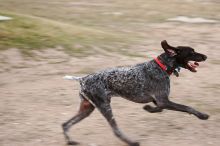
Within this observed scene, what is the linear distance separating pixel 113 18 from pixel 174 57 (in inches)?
519

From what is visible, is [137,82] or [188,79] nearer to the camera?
[137,82]

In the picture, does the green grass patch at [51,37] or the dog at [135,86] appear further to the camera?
the green grass patch at [51,37]

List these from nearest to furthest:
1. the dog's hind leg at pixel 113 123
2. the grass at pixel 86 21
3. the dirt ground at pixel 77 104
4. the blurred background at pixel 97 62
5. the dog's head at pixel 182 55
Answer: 1. the dog's hind leg at pixel 113 123
2. the dog's head at pixel 182 55
3. the dirt ground at pixel 77 104
4. the blurred background at pixel 97 62
5. the grass at pixel 86 21

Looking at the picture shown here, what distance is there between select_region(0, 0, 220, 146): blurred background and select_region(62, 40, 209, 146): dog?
483 millimetres

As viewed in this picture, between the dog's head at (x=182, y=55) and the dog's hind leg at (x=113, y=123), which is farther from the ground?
the dog's head at (x=182, y=55)

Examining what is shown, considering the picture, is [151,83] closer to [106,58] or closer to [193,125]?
[193,125]

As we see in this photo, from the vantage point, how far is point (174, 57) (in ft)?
24.0

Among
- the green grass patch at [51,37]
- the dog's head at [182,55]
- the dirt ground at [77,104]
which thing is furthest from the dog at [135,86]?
the green grass patch at [51,37]

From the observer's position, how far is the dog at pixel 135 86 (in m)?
7.07

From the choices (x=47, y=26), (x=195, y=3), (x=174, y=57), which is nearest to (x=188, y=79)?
(x=174, y=57)

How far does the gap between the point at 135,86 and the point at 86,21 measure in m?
12.6

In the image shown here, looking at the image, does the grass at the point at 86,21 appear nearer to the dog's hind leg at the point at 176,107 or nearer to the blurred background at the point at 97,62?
the blurred background at the point at 97,62

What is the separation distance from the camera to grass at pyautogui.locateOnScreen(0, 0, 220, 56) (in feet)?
47.9

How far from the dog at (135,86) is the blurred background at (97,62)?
0.48m
